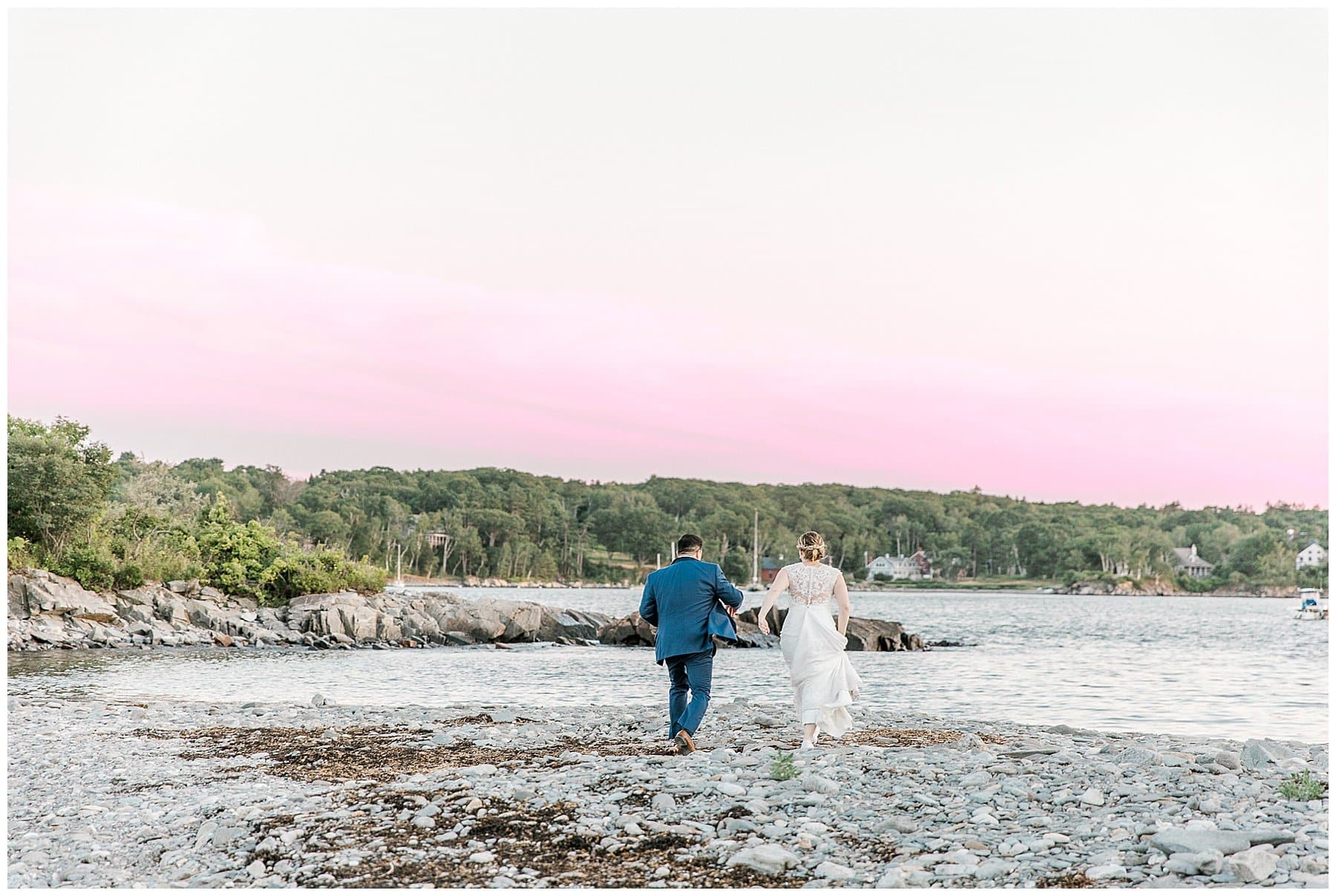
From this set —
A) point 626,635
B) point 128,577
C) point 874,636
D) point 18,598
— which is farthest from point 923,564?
point 18,598

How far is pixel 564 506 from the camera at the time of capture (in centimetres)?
17225

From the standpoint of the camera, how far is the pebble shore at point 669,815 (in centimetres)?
697

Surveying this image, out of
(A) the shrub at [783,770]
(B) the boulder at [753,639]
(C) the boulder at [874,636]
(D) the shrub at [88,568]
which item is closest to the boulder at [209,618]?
(D) the shrub at [88,568]

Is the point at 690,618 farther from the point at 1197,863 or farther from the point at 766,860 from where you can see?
the point at 1197,863

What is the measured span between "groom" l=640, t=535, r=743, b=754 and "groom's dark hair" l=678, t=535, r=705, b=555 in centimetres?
1

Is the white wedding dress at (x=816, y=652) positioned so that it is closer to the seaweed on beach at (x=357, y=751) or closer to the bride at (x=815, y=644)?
the bride at (x=815, y=644)

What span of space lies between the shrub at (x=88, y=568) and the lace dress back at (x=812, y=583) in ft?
117

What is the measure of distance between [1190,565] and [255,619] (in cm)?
17430

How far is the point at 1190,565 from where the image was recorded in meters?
182

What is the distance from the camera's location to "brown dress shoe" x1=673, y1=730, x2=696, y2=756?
11438 millimetres

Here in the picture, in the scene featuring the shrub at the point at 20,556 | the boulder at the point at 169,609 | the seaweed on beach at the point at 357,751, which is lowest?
the boulder at the point at 169,609

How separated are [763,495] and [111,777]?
150576mm

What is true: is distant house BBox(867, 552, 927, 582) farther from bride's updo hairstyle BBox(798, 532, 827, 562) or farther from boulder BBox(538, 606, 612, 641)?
bride's updo hairstyle BBox(798, 532, 827, 562)

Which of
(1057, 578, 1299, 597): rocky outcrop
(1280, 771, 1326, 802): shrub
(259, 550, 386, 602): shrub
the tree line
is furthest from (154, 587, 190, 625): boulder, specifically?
(1057, 578, 1299, 597): rocky outcrop
